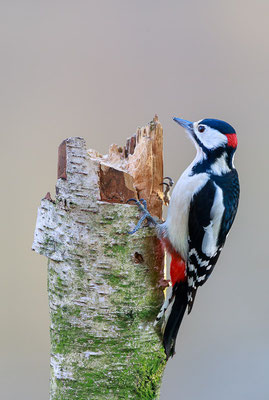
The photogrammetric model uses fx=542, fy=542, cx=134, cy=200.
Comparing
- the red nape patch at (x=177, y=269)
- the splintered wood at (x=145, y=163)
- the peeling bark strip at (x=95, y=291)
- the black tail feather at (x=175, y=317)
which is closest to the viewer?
the peeling bark strip at (x=95, y=291)

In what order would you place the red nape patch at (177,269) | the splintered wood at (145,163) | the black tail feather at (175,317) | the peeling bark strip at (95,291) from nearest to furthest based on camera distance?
the peeling bark strip at (95,291) < the black tail feather at (175,317) < the splintered wood at (145,163) < the red nape patch at (177,269)

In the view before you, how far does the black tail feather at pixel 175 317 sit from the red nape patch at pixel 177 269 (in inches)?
1.2

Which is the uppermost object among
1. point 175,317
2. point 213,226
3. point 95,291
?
point 213,226

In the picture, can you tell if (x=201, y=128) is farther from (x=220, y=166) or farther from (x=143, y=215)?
(x=143, y=215)

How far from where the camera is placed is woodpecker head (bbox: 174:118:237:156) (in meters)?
2.28

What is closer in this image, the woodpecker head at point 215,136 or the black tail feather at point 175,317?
the black tail feather at point 175,317

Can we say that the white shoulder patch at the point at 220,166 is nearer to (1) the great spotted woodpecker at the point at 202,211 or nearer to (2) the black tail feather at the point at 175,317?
(1) the great spotted woodpecker at the point at 202,211

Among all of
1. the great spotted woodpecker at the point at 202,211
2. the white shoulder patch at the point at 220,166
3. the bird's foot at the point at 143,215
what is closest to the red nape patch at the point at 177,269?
the great spotted woodpecker at the point at 202,211

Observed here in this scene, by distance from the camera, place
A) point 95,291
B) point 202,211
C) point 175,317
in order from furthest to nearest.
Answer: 1. point 202,211
2. point 175,317
3. point 95,291

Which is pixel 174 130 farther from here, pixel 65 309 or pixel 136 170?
pixel 65 309

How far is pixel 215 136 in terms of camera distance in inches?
90.7

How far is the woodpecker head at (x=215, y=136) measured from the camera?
7.48 feet

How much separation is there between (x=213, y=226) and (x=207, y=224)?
32 millimetres

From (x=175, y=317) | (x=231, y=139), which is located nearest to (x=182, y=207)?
(x=231, y=139)
